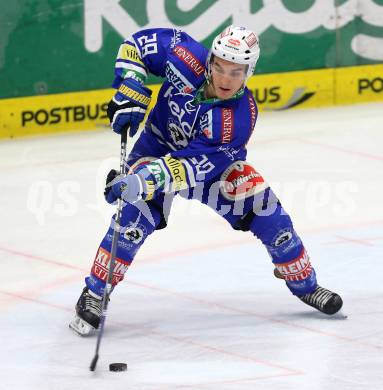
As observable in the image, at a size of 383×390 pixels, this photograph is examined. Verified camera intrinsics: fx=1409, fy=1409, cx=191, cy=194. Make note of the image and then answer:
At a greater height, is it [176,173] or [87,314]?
[176,173]

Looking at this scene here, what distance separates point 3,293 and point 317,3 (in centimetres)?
524

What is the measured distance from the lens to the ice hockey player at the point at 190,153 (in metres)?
6.59

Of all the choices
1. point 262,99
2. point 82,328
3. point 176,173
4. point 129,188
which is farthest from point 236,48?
point 262,99

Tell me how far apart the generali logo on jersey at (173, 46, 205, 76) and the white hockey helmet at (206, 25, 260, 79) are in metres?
0.13

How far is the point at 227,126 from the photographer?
6.59 meters

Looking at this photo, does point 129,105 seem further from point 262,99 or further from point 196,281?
point 262,99

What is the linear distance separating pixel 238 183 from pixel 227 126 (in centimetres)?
42

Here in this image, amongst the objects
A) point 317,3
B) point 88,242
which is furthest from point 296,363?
point 317,3

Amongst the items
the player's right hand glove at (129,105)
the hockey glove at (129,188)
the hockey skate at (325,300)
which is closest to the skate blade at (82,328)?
the hockey glove at (129,188)

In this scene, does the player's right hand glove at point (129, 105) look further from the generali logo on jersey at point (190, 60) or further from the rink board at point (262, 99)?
the rink board at point (262, 99)

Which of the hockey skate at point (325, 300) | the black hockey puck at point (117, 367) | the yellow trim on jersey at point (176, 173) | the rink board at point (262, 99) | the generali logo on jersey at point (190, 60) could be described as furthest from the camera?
the rink board at point (262, 99)

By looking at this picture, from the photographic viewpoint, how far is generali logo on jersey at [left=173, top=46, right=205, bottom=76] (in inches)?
269

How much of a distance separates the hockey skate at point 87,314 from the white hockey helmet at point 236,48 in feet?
4.17

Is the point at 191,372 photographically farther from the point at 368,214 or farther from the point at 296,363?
the point at 368,214
